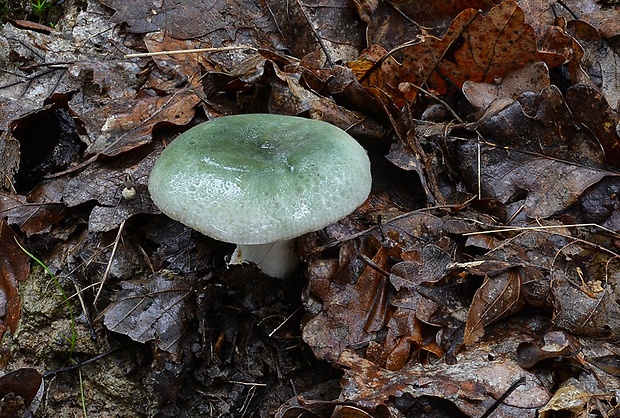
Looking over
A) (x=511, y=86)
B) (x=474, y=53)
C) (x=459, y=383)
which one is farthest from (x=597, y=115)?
(x=459, y=383)

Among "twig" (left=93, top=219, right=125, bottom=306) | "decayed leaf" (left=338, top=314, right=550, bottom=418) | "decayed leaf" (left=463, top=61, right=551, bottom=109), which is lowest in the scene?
"decayed leaf" (left=338, top=314, right=550, bottom=418)

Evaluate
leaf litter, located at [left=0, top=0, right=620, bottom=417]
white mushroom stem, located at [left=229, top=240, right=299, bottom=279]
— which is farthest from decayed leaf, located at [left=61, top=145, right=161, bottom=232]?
white mushroom stem, located at [left=229, top=240, right=299, bottom=279]

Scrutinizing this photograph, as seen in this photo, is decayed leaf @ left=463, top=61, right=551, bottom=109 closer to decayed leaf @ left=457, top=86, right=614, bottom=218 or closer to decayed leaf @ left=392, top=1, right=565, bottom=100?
decayed leaf @ left=392, top=1, right=565, bottom=100

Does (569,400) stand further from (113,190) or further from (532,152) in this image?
(113,190)

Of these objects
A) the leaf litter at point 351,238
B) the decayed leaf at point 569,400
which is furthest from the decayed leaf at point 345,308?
the decayed leaf at point 569,400

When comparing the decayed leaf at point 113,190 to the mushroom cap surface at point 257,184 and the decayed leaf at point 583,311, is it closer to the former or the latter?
the mushroom cap surface at point 257,184
